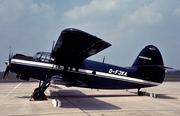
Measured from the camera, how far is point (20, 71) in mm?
10820

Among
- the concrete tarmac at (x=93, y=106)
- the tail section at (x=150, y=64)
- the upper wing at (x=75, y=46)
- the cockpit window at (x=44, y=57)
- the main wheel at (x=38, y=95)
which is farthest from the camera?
the tail section at (x=150, y=64)

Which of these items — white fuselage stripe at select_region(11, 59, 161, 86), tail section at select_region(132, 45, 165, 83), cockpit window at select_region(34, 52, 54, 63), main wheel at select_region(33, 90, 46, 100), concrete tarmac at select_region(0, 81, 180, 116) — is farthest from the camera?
tail section at select_region(132, 45, 165, 83)

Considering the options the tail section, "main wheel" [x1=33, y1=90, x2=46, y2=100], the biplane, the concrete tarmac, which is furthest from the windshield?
the tail section

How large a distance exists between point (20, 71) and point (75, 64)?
308 cm

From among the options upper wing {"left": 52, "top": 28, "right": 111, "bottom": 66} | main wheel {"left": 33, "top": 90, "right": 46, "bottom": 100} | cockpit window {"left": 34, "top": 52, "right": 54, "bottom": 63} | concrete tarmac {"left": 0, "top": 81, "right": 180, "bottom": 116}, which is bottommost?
concrete tarmac {"left": 0, "top": 81, "right": 180, "bottom": 116}

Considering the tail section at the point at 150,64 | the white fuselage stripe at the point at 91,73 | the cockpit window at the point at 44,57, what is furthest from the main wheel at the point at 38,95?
the tail section at the point at 150,64

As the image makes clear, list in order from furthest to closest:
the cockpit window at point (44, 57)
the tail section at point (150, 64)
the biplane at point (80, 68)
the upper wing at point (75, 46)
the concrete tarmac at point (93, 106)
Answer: the tail section at point (150, 64) → the cockpit window at point (44, 57) → the biplane at point (80, 68) → the upper wing at point (75, 46) → the concrete tarmac at point (93, 106)

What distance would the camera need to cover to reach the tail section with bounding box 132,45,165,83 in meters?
13.0

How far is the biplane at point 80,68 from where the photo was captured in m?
8.94

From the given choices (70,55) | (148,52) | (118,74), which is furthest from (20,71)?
(148,52)

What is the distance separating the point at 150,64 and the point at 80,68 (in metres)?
4.97

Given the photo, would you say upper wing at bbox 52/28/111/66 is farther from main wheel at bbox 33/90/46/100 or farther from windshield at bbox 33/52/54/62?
main wheel at bbox 33/90/46/100

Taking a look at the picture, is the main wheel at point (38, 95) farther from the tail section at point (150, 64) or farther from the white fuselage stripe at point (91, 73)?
the tail section at point (150, 64)

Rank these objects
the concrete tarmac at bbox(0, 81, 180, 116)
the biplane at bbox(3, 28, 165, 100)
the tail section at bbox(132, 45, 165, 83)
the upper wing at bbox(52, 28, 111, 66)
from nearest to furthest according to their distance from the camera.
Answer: the concrete tarmac at bbox(0, 81, 180, 116) → the upper wing at bbox(52, 28, 111, 66) → the biplane at bbox(3, 28, 165, 100) → the tail section at bbox(132, 45, 165, 83)
